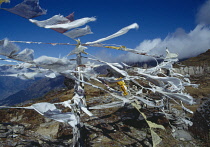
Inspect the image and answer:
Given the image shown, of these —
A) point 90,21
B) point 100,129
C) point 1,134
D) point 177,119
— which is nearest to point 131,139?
point 100,129

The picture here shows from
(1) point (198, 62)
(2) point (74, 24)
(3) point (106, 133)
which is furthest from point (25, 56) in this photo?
(1) point (198, 62)

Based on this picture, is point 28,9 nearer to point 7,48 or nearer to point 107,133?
point 7,48

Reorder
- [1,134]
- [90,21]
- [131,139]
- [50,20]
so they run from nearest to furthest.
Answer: [50,20], [90,21], [1,134], [131,139]

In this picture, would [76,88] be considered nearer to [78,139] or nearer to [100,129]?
[78,139]

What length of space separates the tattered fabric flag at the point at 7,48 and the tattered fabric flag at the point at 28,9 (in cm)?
31

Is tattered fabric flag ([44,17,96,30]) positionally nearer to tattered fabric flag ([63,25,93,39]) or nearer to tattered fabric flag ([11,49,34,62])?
tattered fabric flag ([63,25,93,39])

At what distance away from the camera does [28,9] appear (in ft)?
4.83

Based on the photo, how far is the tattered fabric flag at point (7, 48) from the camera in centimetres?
143

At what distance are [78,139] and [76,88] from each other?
90 centimetres

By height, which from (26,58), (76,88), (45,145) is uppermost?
(26,58)

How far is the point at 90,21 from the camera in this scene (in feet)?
5.70

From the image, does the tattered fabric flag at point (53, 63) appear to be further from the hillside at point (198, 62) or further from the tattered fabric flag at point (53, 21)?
the hillside at point (198, 62)

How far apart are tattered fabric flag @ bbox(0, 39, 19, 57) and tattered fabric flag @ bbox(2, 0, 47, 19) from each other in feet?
1.00

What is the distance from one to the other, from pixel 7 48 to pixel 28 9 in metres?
0.43
